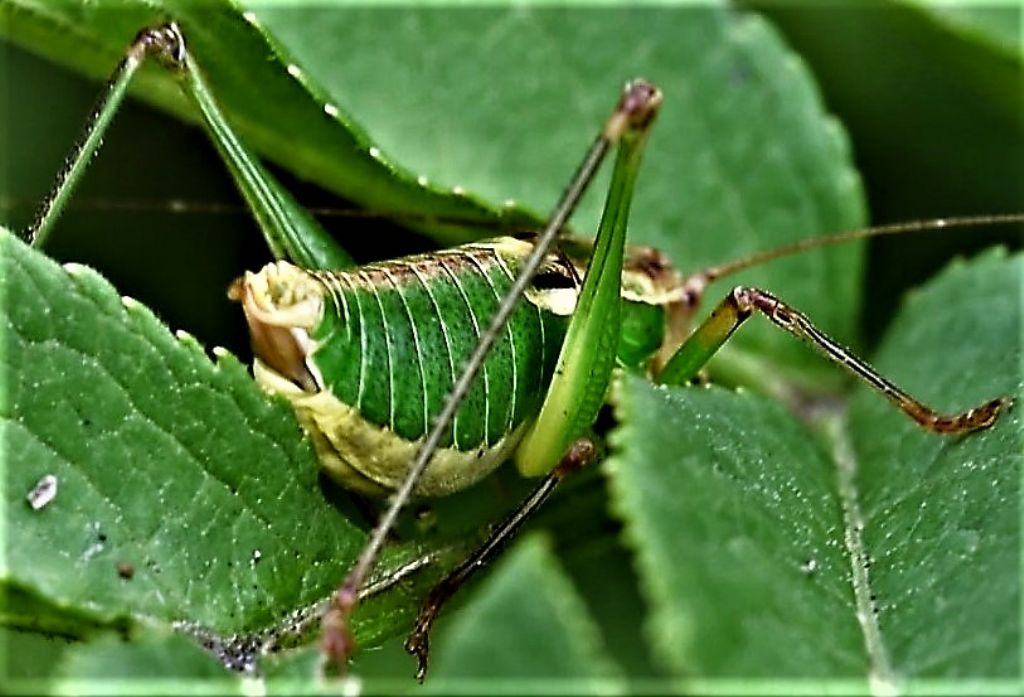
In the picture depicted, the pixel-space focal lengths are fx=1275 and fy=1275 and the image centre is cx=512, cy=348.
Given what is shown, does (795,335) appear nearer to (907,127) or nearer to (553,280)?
(553,280)

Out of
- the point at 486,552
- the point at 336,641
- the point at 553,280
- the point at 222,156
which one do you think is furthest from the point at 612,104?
the point at 336,641

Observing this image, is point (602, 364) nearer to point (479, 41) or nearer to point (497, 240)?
point (497, 240)

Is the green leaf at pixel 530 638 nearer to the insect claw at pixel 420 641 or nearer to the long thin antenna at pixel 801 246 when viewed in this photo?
the insect claw at pixel 420 641

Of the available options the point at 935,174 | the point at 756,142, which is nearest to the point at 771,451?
the point at 756,142

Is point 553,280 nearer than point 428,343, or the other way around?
point 428,343

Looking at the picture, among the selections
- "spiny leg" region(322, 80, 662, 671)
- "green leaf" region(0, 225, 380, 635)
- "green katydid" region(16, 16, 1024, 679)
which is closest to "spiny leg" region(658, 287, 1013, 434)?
"green katydid" region(16, 16, 1024, 679)

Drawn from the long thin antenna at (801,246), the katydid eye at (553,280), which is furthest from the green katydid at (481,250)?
the long thin antenna at (801,246)
